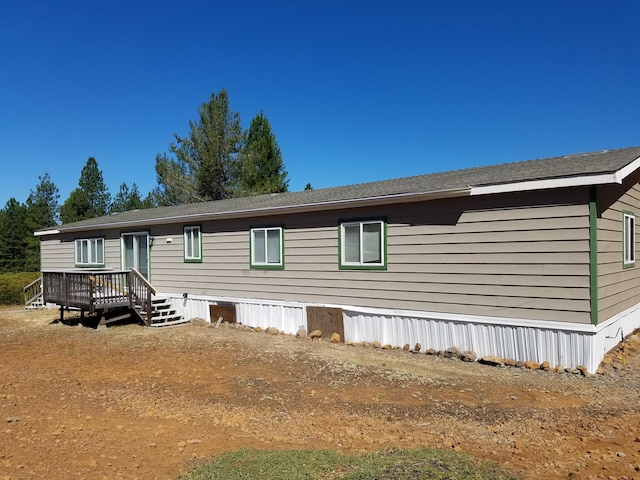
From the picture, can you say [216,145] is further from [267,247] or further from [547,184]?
[547,184]

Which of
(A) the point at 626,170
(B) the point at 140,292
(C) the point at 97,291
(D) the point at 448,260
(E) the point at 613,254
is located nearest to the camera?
(A) the point at 626,170

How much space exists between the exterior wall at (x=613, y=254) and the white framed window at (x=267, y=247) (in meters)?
6.70

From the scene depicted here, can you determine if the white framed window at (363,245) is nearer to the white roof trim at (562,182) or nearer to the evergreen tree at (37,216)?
the white roof trim at (562,182)

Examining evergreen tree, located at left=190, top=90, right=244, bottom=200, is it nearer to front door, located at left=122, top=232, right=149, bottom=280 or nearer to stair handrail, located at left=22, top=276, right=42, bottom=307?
stair handrail, located at left=22, top=276, right=42, bottom=307

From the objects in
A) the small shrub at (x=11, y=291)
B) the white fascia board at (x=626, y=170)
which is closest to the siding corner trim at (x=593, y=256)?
the white fascia board at (x=626, y=170)

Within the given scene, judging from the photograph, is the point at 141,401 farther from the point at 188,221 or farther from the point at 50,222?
the point at 50,222

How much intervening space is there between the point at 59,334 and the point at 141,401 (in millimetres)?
7033

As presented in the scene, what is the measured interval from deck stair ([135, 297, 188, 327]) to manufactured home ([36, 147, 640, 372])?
47 centimetres

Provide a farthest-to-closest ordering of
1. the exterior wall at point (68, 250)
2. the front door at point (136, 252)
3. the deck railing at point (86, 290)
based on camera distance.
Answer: the exterior wall at point (68, 250)
the front door at point (136, 252)
the deck railing at point (86, 290)

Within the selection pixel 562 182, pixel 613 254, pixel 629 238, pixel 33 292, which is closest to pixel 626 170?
pixel 562 182

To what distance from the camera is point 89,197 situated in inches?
1313

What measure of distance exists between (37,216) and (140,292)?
24471 mm

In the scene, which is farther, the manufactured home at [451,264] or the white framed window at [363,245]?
the white framed window at [363,245]

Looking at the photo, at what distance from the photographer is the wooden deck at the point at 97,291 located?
39.0 ft
